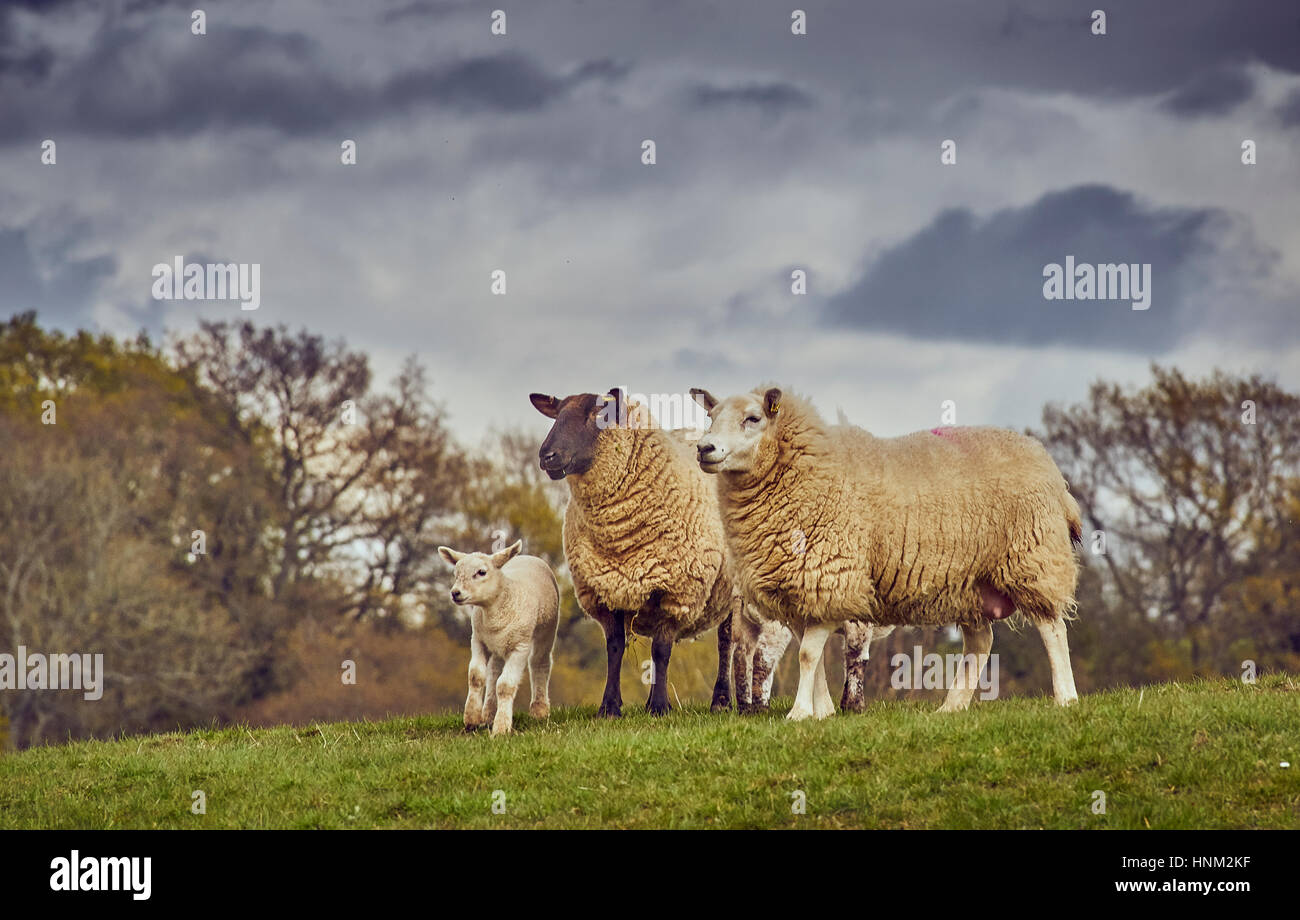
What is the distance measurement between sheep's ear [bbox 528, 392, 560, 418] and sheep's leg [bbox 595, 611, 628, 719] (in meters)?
2.39

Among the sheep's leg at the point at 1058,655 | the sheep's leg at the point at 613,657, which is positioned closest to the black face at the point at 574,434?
the sheep's leg at the point at 613,657

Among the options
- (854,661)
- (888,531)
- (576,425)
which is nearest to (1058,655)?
(888,531)

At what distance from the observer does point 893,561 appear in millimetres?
13031

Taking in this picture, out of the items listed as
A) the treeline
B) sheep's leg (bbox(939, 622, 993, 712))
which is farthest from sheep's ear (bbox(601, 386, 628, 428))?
the treeline

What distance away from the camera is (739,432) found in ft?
43.4

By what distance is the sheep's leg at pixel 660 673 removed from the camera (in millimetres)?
14945

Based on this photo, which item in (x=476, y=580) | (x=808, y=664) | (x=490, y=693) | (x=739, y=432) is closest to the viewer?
(x=808, y=664)

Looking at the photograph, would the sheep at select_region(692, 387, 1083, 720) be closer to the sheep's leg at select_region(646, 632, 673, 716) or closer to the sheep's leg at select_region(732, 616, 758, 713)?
the sheep's leg at select_region(732, 616, 758, 713)

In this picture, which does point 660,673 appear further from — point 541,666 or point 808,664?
point 808,664

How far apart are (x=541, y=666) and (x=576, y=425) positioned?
272 cm

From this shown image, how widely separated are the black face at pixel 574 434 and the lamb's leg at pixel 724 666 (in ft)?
8.16
